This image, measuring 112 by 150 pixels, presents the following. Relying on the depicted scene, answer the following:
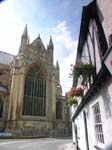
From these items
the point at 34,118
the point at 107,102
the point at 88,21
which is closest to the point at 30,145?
the point at 107,102

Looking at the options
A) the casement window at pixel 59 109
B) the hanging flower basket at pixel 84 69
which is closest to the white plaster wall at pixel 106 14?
the hanging flower basket at pixel 84 69

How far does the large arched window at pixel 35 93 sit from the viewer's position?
3409cm

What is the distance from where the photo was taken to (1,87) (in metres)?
34.3

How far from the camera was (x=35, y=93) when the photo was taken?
36.0 m

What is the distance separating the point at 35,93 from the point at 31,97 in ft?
4.99

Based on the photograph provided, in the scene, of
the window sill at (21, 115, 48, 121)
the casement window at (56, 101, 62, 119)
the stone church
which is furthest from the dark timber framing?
the casement window at (56, 101, 62, 119)

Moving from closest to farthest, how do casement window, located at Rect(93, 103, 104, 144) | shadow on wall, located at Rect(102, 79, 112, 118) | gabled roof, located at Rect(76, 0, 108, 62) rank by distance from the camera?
shadow on wall, located at Rect(102, 79, 112, 118)
gabled roof, located at Rect(76, 0, 108, 62)
casement window, located at Rect(93, 103, 104, 144)

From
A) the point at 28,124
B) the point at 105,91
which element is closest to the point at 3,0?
the point at 105,91

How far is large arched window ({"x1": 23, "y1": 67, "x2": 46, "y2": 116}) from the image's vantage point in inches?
1342

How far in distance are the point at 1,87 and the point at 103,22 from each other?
32368 mm

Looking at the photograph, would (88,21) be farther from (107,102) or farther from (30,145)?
(30,145)

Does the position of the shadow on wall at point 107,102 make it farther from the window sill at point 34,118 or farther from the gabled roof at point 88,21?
the window sill at point 34,118

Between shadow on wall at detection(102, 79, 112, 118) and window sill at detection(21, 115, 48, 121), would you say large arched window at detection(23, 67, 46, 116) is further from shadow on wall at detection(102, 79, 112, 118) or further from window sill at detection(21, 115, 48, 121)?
shadow on wall at detection(102, 79, 112, 118)

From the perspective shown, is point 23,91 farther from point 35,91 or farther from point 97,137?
point 97,137
